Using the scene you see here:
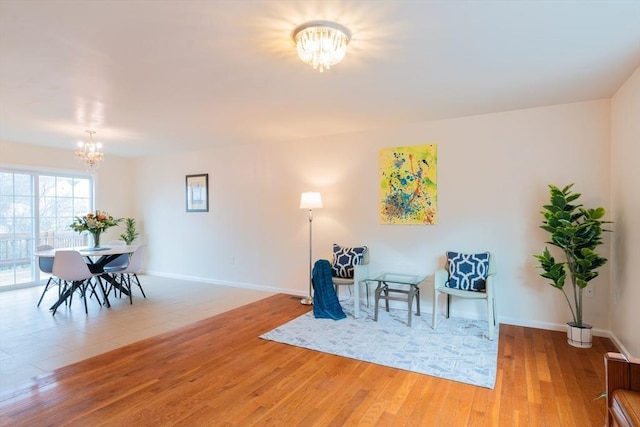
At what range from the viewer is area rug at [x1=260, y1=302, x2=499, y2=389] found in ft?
8.91

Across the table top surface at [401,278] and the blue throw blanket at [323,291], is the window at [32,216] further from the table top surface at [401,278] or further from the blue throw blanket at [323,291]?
the table top surface at [401,278]

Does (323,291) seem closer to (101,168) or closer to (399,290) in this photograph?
(399,290)

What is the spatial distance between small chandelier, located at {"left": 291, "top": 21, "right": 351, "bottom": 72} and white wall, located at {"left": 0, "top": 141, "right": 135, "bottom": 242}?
5.45 metres

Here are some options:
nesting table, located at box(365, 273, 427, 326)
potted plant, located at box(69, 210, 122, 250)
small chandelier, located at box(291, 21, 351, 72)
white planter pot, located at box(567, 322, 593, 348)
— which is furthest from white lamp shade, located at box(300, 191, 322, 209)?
white planter pot, located at box(567, 322, 593, 348)

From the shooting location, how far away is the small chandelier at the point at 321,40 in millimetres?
2072

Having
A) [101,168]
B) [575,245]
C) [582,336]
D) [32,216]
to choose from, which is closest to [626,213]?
[575,245]

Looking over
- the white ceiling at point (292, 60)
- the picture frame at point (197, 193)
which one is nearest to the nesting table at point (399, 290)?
the white ceiling at point (292, 60)

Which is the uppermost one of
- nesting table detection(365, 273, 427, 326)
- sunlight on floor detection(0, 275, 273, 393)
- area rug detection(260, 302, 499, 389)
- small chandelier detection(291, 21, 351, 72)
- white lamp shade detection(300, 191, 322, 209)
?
small chandelier detection(291, 21, 351, 72)

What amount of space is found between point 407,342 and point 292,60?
269cm

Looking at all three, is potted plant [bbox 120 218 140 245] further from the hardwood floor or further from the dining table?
the hardwood floor

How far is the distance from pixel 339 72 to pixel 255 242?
3.48 m

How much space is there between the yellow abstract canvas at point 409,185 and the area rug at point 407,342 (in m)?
1.23

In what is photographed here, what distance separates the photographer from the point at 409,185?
432cm

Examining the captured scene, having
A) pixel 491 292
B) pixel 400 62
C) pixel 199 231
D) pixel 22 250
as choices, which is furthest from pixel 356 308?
pixel 22 250
